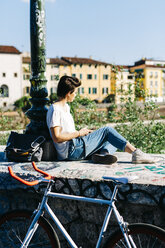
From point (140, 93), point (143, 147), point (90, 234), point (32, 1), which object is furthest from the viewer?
point (140, 93)

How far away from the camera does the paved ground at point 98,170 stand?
3108 mm

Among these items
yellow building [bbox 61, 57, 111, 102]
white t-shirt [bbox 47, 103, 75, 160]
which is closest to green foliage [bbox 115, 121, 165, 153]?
white t-shirt [bbox 47, 103, 75, 160]

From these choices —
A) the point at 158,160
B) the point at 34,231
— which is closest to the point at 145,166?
the point at 158,160

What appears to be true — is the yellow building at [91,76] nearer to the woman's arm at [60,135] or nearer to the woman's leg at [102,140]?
the woman's leg at [102,140]

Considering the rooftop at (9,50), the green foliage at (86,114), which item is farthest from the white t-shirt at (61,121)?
the rooftop at (9,50)

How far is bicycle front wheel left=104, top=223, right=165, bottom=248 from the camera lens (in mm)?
2303

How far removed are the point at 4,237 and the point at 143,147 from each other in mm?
3644

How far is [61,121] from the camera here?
3.92 meters

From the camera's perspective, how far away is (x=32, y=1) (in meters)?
4.41

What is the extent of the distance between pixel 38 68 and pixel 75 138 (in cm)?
121

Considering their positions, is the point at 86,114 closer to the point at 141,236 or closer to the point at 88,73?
the point at 141,236

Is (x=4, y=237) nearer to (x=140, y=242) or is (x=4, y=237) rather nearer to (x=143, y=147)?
(x=140, y=242)

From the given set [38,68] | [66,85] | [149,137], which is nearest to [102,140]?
[66,85]

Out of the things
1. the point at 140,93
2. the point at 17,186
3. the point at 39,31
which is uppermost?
the point at 39,31
